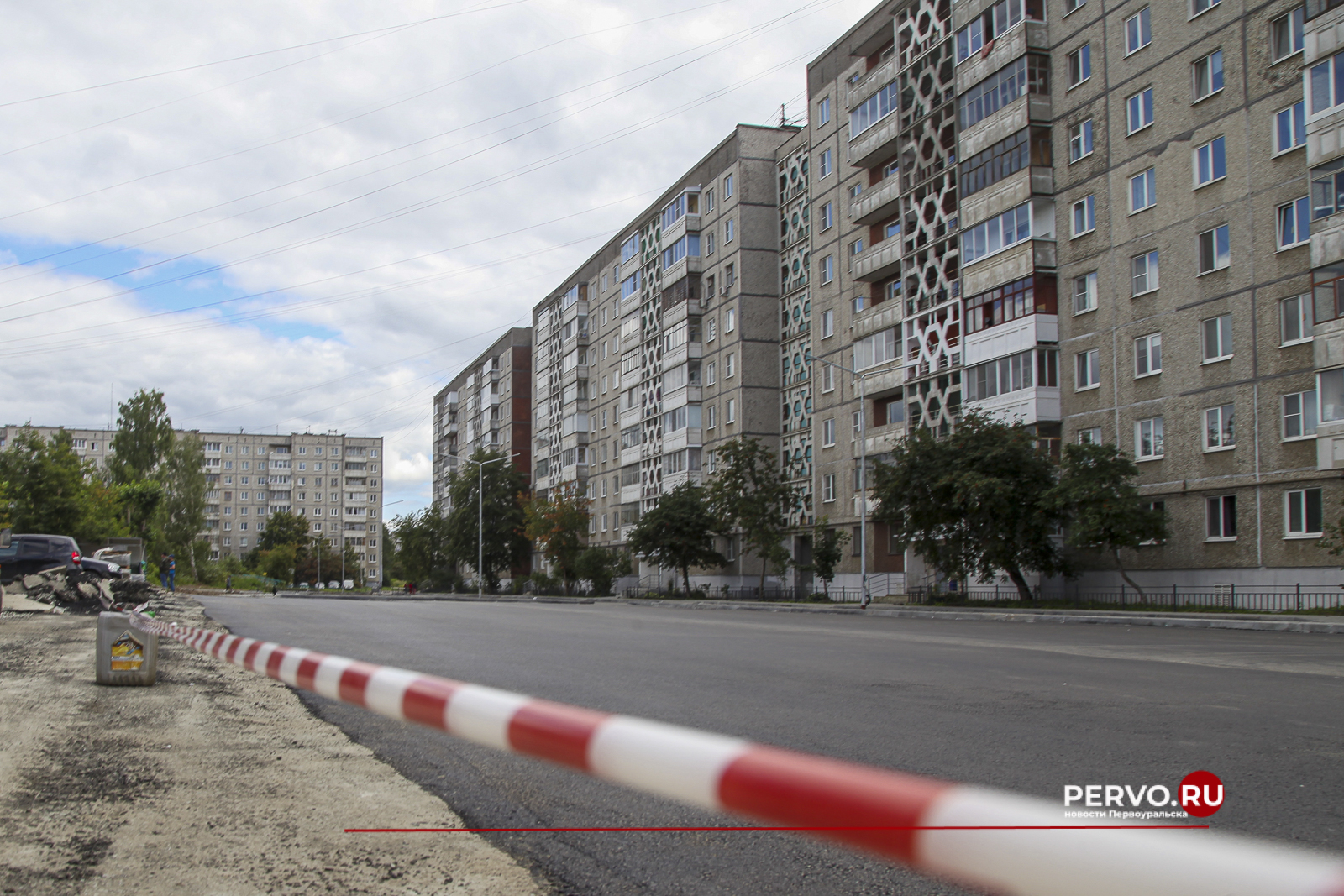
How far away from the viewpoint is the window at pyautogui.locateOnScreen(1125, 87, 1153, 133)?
34.1m

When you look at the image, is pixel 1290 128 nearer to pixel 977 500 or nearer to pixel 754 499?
pixel 977 500

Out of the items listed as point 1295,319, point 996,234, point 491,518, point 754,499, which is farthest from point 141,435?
point 1295,319

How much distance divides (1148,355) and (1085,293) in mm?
3781

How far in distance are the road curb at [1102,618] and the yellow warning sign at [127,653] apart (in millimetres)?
21164

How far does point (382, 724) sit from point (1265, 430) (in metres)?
28.3

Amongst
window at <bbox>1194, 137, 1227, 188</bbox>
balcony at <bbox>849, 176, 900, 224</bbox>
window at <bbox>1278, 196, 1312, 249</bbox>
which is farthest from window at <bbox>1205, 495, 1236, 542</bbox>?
balcony at <bbox>849, 176, 900, 224</bbox>

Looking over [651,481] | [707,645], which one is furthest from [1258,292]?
[651,481]

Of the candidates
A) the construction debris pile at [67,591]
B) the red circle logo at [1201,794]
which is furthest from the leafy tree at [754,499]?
the red circle logo at [1201,794]

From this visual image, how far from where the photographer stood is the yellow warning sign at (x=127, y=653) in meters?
10.0

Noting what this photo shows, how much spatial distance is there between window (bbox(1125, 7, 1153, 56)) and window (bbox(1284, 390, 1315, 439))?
12706 mm

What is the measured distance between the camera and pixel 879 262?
158 ft

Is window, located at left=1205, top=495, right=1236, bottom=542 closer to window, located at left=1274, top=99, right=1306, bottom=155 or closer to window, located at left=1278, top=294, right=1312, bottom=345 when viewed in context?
window, located at left=1278, top=294, right=1312, bottom=345

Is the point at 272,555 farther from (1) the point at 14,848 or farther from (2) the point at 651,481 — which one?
(1) the point at 14,848

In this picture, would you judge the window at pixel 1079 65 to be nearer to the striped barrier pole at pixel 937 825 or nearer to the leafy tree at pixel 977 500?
the leafy tree at pixel 977 500
